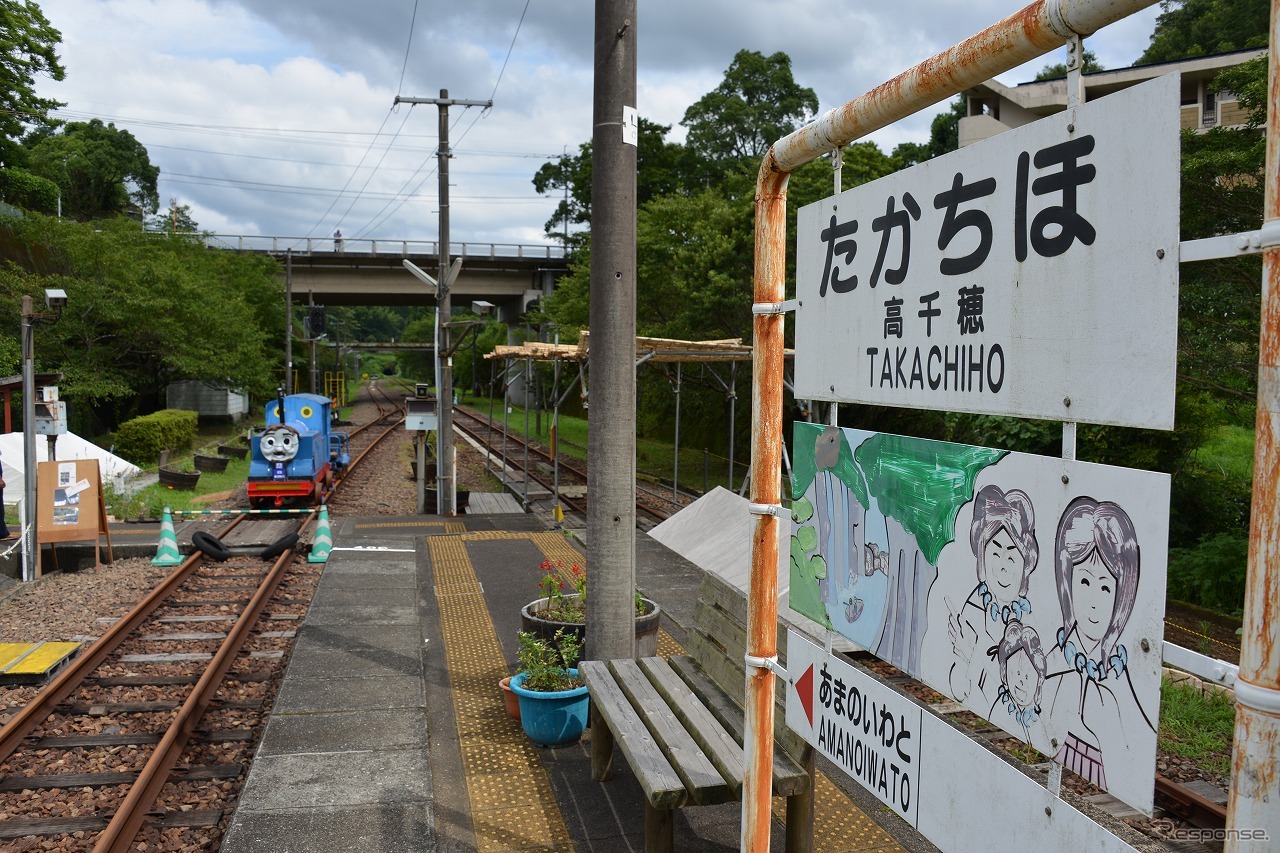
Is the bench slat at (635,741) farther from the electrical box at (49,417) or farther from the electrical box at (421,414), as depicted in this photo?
the electrical box at (421,414)

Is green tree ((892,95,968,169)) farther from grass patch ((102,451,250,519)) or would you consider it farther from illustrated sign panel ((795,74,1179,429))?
illustrated sign panel ((795,74,1179,429))

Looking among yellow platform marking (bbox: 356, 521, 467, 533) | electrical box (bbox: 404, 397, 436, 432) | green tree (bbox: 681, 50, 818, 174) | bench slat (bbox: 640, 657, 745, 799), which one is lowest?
yellow platform marking (bbox: 356, 521, 467, 533)

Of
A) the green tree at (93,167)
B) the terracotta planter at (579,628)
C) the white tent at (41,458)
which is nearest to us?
the terracotta planter at (579,628)

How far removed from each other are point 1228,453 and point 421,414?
574 inches

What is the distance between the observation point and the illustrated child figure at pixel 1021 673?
1.94m

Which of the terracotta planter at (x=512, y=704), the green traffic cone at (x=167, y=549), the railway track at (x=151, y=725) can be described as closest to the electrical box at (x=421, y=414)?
the green traffic cone at (x=167, y=549)

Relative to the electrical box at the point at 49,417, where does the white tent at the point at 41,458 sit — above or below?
below

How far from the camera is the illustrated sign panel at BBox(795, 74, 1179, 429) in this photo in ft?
5.48

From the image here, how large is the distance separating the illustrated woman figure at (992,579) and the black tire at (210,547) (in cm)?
1235

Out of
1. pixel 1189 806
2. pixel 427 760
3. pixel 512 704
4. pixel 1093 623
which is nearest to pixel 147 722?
pixel 427 760

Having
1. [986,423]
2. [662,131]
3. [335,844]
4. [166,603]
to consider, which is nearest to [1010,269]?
[335,844]

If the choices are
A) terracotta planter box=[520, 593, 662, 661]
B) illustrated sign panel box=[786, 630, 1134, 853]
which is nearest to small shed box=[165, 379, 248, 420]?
terracotta planter box=[520, 593, 662, 661]

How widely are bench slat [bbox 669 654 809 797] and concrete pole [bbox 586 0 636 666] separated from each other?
0.60 metres

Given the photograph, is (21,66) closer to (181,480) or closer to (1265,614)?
(181,480)
